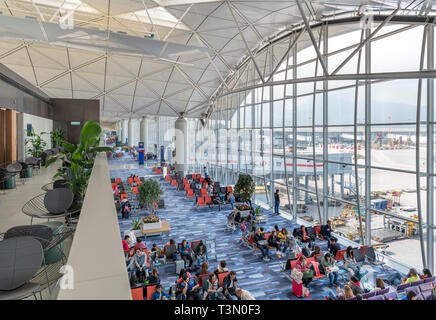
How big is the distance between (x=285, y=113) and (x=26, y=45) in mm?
19201

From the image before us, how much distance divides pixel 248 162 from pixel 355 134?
33.5 feet

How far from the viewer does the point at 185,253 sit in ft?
38.0

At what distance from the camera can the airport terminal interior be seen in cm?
565

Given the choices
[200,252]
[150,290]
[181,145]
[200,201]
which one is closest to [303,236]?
[200,252]

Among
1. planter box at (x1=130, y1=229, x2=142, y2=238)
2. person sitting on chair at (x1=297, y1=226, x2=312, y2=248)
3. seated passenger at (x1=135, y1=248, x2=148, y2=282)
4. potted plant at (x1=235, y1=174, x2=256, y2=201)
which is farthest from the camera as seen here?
potted plant at (x1=235, y1=174, x2=256, y2=201)

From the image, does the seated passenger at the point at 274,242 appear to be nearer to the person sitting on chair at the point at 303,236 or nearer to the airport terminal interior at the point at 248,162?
the airport terminal interior at the point at 248,162

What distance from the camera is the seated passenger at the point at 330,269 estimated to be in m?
10.2

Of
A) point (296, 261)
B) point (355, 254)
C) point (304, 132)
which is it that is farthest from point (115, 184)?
point (355, 254)

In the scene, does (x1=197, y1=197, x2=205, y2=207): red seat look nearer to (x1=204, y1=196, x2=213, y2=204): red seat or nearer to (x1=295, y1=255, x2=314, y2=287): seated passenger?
(x1=204, y1=196, x2=213, y2=204): red seat

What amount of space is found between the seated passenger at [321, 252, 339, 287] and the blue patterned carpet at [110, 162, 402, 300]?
289mm

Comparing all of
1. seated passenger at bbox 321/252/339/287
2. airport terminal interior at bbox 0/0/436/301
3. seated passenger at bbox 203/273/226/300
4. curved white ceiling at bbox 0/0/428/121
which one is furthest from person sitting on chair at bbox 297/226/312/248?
curved white ceiling at bbox 0/0/428/121

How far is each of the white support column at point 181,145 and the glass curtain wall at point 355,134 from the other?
9.93 meters

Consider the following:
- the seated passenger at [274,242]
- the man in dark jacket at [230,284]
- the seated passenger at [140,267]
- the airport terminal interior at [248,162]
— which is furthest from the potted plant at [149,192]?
the man in dark jacket at [230,284]

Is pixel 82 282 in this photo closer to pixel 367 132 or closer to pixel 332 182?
pixel 367 132
